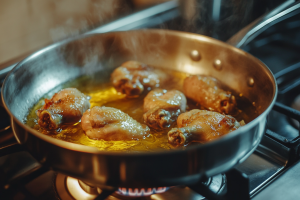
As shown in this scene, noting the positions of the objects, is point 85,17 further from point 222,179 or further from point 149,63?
point 222,179

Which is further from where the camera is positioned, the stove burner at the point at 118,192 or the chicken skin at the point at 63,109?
the chicken skin at the point at 63,109

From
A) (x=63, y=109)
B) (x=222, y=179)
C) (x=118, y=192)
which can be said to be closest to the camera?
(x=118, y=192)

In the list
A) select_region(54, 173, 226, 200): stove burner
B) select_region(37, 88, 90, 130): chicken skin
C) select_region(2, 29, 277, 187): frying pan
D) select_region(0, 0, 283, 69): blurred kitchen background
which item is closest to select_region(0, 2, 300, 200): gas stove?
select_region(54, 173, 226, 200): stove burner

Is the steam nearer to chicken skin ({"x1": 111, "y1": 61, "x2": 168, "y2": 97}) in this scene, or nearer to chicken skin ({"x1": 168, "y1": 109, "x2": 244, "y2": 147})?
chicken skin ({"x1": 111, "y1": 61, "x2": 168, "y2": 97})

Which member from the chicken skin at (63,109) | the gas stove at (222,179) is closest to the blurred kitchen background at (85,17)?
the chicken skin at (63,109)

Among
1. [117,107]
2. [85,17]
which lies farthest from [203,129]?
[85,17]

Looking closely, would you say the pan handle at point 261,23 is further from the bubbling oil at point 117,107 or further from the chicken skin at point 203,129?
the chicken skin at point 203,129
